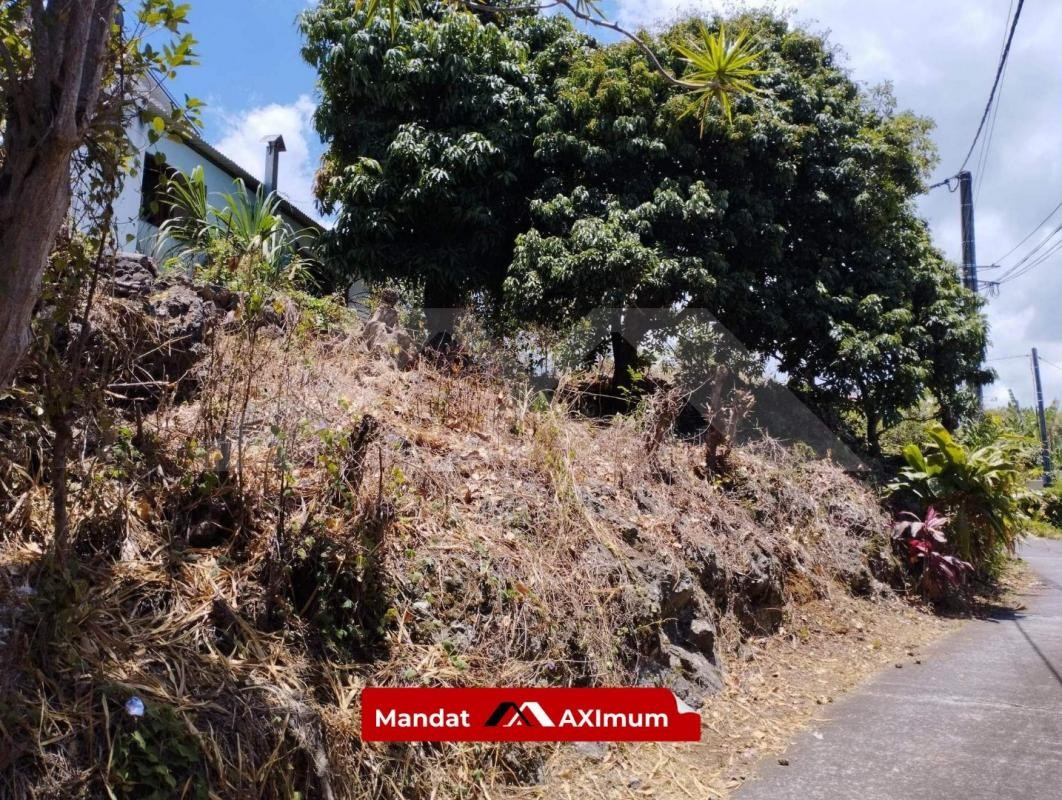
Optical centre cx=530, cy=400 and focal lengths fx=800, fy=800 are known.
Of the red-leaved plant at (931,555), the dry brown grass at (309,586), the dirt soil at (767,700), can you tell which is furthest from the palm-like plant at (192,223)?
the red-leaved plant at (931,555)

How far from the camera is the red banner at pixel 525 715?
346 centimetres

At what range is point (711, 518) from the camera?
697 cm

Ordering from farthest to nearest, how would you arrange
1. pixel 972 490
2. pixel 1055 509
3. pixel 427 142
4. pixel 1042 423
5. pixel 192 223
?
pixel 1042 423
pixel 1055 509
pixel 427 142
pixel 972 490
pixel 192 223

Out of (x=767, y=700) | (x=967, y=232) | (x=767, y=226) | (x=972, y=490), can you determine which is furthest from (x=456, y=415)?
(x=967, y=232)

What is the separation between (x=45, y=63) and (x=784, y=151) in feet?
31.6

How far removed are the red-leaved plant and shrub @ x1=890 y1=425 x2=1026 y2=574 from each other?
0.20 metres

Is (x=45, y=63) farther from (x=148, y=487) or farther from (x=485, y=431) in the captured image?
(x=485, y=431)

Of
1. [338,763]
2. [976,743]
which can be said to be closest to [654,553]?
[976,743]

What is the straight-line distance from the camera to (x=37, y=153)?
241 cm

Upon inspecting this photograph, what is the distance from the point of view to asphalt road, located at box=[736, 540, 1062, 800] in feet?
13.2

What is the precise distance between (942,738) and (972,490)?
5769mm

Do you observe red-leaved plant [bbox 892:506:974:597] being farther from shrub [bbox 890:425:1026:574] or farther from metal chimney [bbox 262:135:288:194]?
metal chimney [bbox 262:135:288:194]

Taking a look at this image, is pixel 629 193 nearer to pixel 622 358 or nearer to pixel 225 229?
pixel 622 358

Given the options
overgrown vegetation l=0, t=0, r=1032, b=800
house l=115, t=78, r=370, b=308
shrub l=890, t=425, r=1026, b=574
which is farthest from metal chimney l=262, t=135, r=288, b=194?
shrub l=890, t=425, r=1026, b=574
